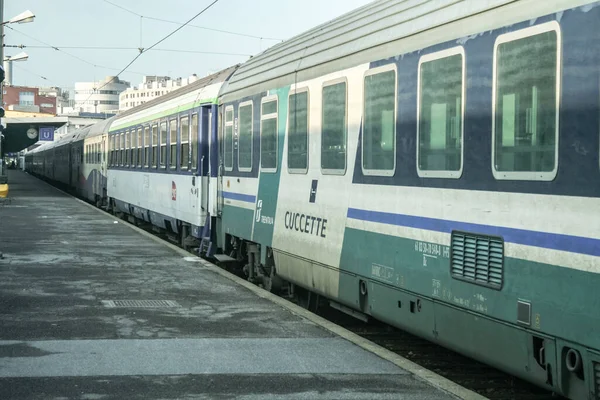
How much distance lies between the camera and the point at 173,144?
61.8 feet

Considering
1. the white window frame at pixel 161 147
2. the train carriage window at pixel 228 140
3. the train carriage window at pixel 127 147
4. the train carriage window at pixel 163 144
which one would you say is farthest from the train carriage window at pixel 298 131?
the train carriage window at pixel 127 147

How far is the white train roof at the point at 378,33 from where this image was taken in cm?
630

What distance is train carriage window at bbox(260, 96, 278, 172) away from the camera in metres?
11.2

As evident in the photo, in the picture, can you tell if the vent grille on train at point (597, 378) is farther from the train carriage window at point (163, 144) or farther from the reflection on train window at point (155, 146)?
the reflection on train window at point (155, 146)

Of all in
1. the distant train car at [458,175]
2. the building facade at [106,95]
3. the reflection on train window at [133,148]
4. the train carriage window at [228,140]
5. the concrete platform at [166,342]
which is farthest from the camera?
the building facade at [106,95]

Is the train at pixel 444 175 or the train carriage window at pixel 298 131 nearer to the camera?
the train at pixel 444 175

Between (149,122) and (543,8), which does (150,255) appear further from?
(543,8)

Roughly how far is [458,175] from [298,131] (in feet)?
12.6

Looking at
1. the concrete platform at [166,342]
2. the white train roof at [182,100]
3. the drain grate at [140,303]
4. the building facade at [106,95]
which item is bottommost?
the drain grate at [140,303]

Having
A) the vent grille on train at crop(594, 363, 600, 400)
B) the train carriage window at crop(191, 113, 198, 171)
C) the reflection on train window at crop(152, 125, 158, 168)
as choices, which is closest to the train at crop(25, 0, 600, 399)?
the vent grille on train at crop(594, 363, 600, 400)

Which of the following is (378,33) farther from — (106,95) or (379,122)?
(106,95)

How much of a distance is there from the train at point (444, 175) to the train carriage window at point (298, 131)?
0.11 ft

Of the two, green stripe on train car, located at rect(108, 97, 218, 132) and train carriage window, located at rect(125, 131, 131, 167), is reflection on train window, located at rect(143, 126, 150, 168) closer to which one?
green stripe on train car, located at rect(108, 97, 218, 132)

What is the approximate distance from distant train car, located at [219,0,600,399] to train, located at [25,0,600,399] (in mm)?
14
